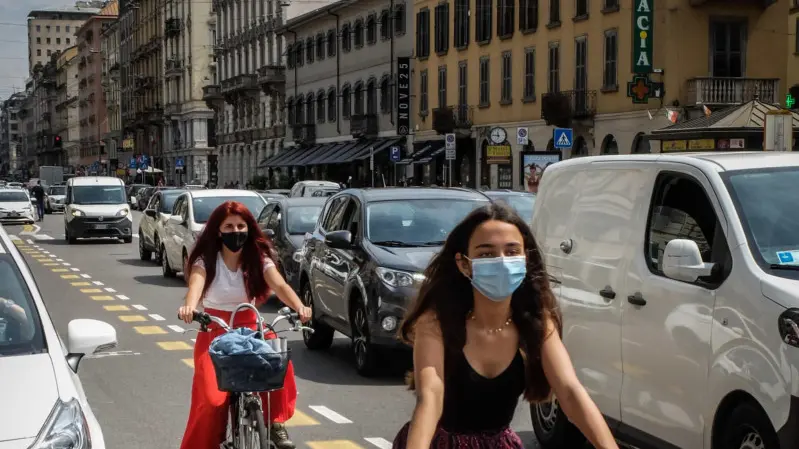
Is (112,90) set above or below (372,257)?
above

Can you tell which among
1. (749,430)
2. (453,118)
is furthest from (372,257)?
(453,118)

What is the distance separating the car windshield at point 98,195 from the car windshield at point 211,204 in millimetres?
15273

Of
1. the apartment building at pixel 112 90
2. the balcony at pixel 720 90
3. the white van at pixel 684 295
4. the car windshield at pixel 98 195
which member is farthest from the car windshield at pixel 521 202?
the apartment building at pixel 112 90

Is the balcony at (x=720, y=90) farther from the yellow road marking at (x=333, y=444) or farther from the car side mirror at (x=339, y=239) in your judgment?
the yellow road marking at (x=333, y=444)

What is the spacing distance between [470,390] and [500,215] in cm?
55

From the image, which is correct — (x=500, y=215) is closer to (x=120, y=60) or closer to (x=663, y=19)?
(x=663, y=19)

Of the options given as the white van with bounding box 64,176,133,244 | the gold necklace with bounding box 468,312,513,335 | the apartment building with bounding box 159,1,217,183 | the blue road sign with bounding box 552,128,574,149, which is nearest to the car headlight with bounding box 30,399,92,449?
the gold necklace with bounding box 468,312,513,335

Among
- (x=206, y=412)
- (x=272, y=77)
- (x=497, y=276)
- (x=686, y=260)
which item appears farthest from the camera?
(x=272, y=77)

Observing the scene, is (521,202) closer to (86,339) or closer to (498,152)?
(86,339)

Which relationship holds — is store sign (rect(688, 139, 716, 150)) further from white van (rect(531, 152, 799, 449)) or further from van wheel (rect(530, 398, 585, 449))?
white van (rect(531, 152, 799, 449))

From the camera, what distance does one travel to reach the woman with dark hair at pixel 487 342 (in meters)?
3.99

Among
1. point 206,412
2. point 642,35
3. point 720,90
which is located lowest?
point 206,412

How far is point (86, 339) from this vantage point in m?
5.86

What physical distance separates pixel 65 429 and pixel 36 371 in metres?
0.54
